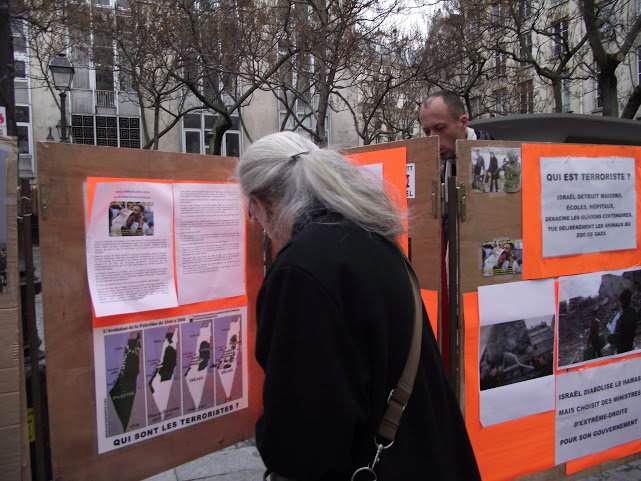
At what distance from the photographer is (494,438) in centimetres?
231

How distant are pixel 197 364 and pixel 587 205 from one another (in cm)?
200

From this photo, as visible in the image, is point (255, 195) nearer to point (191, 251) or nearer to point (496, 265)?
point (191, 251)

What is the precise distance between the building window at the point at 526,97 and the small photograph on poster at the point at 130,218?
54.0 ft

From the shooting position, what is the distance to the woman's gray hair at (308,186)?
1.27 m

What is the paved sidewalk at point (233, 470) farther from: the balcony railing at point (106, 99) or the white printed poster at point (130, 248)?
the balcony railing at point (106, 99)

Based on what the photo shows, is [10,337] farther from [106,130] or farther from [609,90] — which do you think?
[106,130]

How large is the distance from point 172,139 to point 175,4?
17478mm

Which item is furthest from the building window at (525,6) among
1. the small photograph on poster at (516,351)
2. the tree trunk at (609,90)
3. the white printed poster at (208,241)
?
the white printed poster at (208,241)

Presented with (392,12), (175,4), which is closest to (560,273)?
(392,12)

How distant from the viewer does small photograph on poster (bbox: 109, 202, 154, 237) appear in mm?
2096

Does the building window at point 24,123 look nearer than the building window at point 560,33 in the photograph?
No

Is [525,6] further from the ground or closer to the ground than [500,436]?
further from the ground

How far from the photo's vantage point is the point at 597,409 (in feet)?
8.37

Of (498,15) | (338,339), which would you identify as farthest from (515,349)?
(498,15)
